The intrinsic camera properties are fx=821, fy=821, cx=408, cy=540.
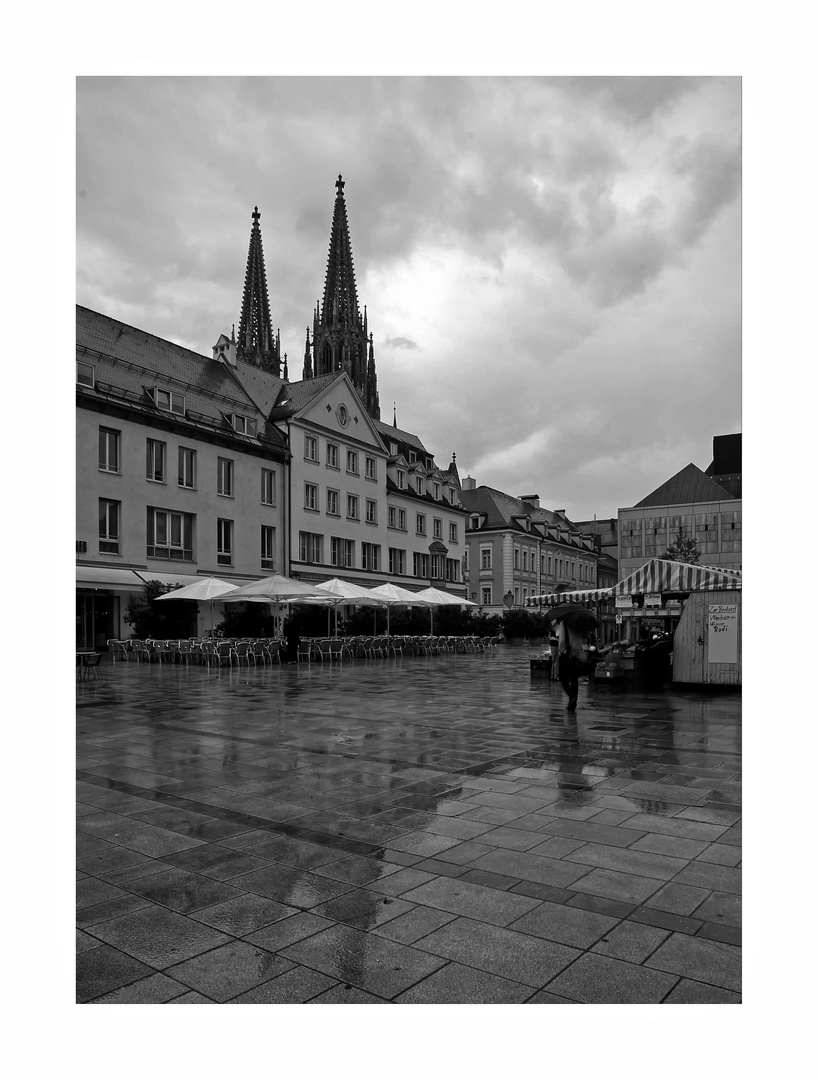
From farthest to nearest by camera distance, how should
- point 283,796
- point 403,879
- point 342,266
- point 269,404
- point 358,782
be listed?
point 342,266
point 269,404
point 358,782
point 283,796
point 403,879

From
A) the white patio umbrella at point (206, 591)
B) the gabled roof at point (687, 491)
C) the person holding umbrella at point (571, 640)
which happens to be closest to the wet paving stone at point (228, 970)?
the person holding umbrella at point (571, 640)

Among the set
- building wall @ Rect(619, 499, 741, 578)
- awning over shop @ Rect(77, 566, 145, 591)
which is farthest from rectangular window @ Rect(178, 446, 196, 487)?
building wall @ Rect(619, 499, 741, 578)

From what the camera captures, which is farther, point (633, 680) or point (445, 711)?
point (633, 680)

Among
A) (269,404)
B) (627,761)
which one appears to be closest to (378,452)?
(269,404)

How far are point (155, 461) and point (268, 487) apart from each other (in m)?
8.28

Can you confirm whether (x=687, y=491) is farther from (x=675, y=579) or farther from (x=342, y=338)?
(x=675, y=579)

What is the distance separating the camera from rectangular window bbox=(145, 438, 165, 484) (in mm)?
35719

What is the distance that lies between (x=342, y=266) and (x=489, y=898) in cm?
8809

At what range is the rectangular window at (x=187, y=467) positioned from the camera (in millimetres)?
37469

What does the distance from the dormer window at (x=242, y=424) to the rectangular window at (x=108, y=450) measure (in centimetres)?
809

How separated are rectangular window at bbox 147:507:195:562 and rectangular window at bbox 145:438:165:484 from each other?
4.57 feet

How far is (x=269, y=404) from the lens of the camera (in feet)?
156

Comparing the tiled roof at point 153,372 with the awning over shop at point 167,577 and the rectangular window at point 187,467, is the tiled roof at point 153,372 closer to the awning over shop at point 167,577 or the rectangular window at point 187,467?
the rectangular window at point 187,467
